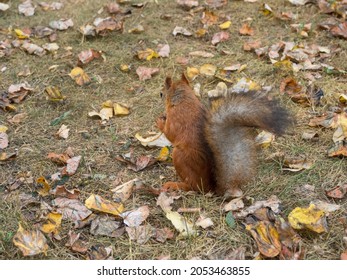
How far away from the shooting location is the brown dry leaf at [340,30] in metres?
4.07

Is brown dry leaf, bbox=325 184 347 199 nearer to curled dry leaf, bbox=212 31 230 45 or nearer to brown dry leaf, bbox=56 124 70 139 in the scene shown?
brown dry leaf, bbox=56 124 70 139

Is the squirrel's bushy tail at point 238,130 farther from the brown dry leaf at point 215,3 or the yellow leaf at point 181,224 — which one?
the brown dry leaf at point 215,3

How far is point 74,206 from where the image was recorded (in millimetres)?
2598

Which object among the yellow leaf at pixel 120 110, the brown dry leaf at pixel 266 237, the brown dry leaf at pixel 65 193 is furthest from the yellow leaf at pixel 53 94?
the brown dry leaf at pixel 266 237

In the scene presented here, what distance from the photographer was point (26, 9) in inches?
184

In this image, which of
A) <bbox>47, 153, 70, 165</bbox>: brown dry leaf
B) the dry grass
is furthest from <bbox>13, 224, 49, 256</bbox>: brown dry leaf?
<bbox>47, 153, 70, 165</bbox>: brown dry leaf

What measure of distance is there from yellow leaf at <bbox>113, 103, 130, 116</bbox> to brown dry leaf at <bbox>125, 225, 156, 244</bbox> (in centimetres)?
114

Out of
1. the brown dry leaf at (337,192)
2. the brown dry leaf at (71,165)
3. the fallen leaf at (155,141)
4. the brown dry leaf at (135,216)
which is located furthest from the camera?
the fallen leaf at (155,141)

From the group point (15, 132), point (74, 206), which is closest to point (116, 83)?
point (15, 132)

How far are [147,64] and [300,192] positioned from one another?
1722mm

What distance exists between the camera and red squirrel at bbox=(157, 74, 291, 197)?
2340 millimetres

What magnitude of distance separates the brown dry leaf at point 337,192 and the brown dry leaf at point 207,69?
1.43 meters

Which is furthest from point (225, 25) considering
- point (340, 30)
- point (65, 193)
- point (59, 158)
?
point (65, 193)

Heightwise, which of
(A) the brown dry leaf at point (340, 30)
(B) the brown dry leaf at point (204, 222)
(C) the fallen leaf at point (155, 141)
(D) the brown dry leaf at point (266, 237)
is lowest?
(C) the fallen leaf at point (155, 141)
